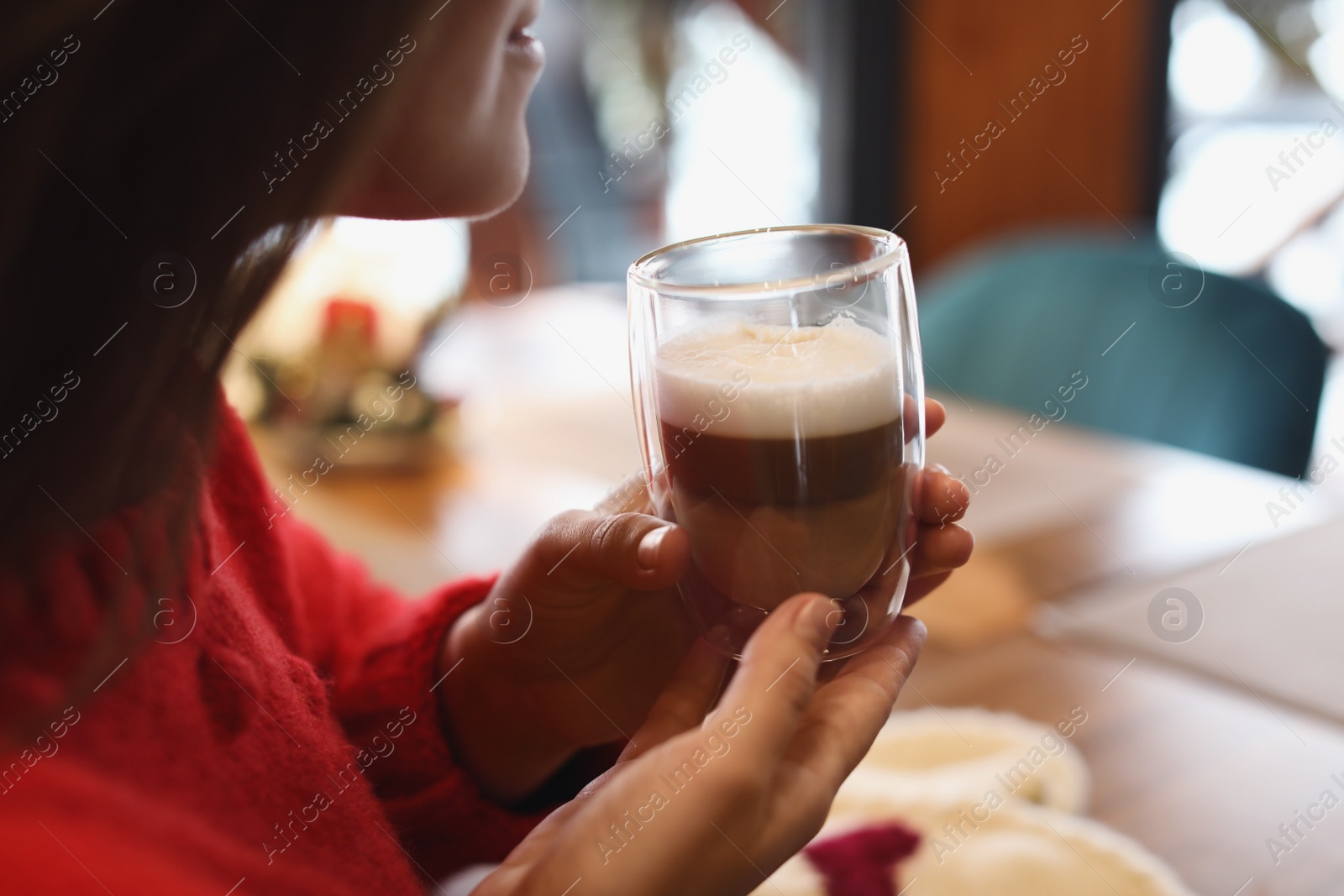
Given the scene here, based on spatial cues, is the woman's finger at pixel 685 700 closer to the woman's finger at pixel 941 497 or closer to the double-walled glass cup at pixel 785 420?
the double-walled glass cup at pixel 785 420

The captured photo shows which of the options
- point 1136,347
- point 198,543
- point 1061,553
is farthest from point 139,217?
point 1136,347

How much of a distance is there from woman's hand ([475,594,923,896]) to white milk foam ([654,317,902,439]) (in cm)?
9

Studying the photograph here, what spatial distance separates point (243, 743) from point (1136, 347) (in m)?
1.25

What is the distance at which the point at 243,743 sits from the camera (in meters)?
0.55

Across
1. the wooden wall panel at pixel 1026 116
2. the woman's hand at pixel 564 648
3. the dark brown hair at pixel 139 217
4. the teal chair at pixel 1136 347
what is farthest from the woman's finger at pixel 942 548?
the wooden wall panel at pixel 1026 116

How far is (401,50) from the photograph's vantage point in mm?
507

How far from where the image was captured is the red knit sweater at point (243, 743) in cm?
43

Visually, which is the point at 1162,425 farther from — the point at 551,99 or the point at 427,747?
the point at 551,99

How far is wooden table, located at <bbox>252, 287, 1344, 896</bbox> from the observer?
678 millimetres

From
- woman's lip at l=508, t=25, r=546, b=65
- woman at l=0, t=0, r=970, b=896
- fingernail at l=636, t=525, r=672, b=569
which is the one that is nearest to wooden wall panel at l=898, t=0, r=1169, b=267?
woman's lip at l=508, t=25, r=546, b=65

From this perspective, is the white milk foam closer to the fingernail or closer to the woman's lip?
the fingernail

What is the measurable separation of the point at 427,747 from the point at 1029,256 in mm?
1247

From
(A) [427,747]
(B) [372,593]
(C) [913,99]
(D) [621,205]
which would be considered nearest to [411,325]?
(B) [372,593]

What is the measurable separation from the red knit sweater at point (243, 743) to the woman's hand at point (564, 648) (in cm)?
3
